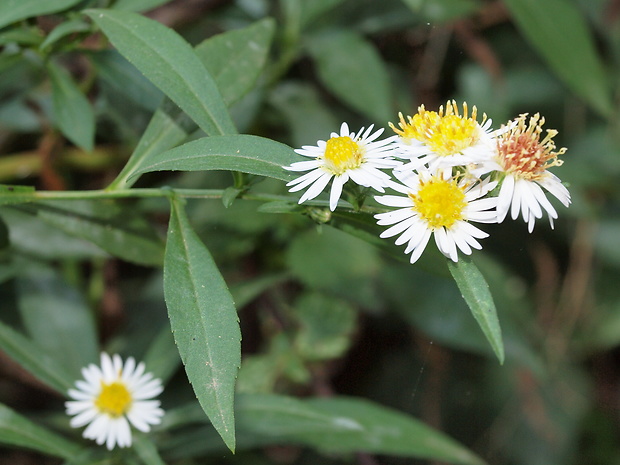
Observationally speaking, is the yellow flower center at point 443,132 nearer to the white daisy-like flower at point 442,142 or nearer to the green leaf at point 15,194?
the white daisy-like flower at point 442,142

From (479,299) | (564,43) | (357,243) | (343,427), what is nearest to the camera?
(479,299)

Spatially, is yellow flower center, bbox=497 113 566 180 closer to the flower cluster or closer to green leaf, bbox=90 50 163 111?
the flower cluster

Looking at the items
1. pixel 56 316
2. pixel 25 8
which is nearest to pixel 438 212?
pixel 25 8

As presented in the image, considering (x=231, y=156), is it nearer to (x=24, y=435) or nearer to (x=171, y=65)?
(x=171, y=65)

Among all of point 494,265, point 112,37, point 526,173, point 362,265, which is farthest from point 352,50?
point 526,173

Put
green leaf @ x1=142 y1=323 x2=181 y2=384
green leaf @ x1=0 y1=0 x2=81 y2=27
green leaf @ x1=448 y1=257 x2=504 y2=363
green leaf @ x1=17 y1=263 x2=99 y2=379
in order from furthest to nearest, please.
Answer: green leaf @ x1=17 y1=263 x2=99 y2=379 < green leaf @ x1=142 y1=323 x2=181 y2=384 < green leaf @ x1=0 y1=0 x2=81 y2=27 < green leaf @ x1=448 y1=257 x2=504 y2=363

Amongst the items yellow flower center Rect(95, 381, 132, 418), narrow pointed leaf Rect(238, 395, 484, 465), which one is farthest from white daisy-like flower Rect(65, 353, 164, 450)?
narrow pointed leaf Rect(238, 395, 484, 465)
